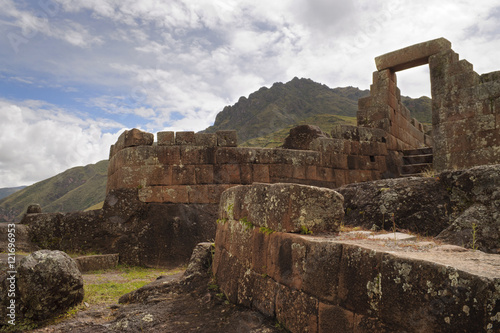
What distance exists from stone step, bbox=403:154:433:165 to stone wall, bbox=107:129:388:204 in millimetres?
3358

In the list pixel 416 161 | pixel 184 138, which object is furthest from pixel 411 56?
pixel 184 138

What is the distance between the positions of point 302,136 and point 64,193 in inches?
3061

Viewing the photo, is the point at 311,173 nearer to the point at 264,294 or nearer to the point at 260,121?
the point at 264,294

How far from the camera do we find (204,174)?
1005cm

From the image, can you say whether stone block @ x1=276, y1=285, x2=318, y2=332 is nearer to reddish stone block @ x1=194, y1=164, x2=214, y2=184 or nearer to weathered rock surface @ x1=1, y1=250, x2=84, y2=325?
weathered rock surface @ x1=1, y1=250, x2=84, y2=325

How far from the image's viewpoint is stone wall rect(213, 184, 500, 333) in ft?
6.72

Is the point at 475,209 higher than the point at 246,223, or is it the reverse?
the point at 475,209

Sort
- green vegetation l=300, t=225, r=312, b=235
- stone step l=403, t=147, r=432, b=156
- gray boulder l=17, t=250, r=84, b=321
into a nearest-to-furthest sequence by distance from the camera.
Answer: green vegetation l=300, t=225, r=312, b=235 < gray boulder l=17, t=250, r=84, b=321 < stone step l=403, t=147, r=432, b=156

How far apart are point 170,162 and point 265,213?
6.32 metres

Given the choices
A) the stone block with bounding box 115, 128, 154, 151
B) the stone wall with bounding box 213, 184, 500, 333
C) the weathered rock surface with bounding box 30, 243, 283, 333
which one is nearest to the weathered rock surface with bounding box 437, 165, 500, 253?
the stone wall with bounding box 213, 184, 500, 333

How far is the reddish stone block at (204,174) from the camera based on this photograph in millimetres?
Answer: 10008

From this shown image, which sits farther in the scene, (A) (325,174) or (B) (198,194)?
(A) (325,174)

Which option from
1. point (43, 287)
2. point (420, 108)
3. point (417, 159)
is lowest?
point (43, 287)

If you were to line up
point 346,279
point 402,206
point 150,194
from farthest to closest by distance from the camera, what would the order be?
point 150,194 < point 402,206 < point 346,279
